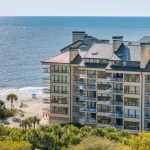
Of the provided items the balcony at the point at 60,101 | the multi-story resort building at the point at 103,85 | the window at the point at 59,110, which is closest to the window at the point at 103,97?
the multi-story resort building at the point at 103,85

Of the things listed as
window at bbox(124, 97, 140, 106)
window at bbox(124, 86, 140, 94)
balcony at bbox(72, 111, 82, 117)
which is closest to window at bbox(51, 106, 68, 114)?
balcony at bbox(72, 111, 82, 117)

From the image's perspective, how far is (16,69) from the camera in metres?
185

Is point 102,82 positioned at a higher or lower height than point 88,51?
lower

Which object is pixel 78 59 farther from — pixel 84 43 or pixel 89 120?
pixel 89 120

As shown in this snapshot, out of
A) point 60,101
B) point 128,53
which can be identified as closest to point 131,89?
point 128,53

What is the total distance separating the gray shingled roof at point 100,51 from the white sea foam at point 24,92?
4423cm

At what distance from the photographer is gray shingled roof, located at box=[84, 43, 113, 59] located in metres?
86.8

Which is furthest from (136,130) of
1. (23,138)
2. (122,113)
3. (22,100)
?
(22,100)

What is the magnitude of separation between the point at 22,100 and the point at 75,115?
36.6m

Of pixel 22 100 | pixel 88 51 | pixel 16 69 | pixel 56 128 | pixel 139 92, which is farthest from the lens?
pixel 16 69

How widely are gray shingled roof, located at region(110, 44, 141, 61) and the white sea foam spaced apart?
48.4 meters

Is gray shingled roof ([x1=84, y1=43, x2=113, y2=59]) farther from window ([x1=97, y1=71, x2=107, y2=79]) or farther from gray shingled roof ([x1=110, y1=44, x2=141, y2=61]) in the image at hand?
window ([x1=97, y1=71, x2=107, y2=79])

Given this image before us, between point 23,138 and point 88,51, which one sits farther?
point 88,51

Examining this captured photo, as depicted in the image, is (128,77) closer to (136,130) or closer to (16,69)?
(136,130)
